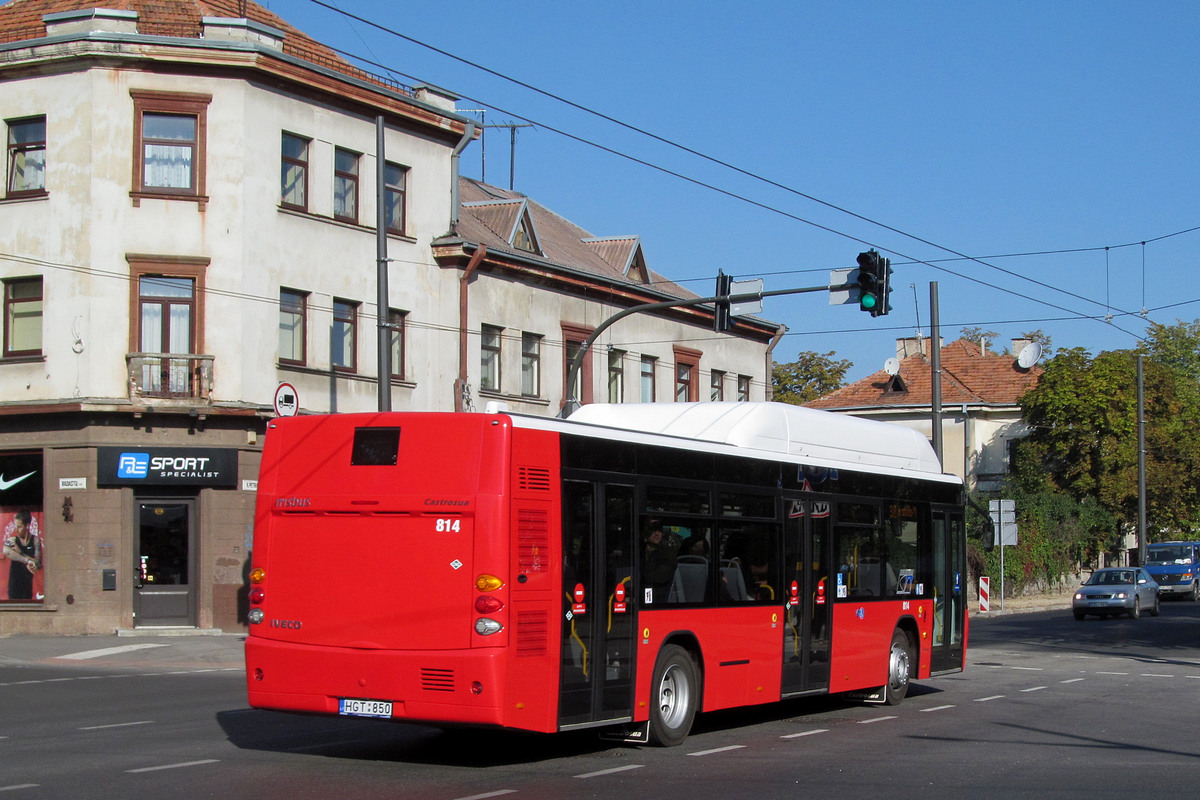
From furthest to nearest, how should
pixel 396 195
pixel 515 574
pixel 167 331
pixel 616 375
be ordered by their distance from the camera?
1. pixel 616 375
2. pixel 396 195
3. pixel 167 331
4. pixel 515 574

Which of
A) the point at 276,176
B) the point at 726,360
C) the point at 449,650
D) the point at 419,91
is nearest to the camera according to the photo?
the point at 449,650

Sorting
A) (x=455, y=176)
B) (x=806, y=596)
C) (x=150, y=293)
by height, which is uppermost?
(x=455, y=176)

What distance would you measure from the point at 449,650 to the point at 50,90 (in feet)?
71.2

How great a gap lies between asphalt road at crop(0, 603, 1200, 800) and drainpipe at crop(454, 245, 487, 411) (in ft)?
47.4

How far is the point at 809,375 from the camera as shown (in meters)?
83.8

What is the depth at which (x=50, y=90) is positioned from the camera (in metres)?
28.1

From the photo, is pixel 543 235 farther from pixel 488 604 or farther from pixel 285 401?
pixel 488 604

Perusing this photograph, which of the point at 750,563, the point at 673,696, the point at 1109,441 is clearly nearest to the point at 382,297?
the point at 750,563

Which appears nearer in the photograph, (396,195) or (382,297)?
(382,297)

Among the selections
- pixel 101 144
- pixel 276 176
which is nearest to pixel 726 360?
pixel 276 176

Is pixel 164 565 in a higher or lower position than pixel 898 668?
higher

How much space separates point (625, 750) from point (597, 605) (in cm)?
166

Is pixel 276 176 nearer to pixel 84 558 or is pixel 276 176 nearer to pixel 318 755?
pixel 84 558

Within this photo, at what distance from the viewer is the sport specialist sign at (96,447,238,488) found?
27297 millimetres
